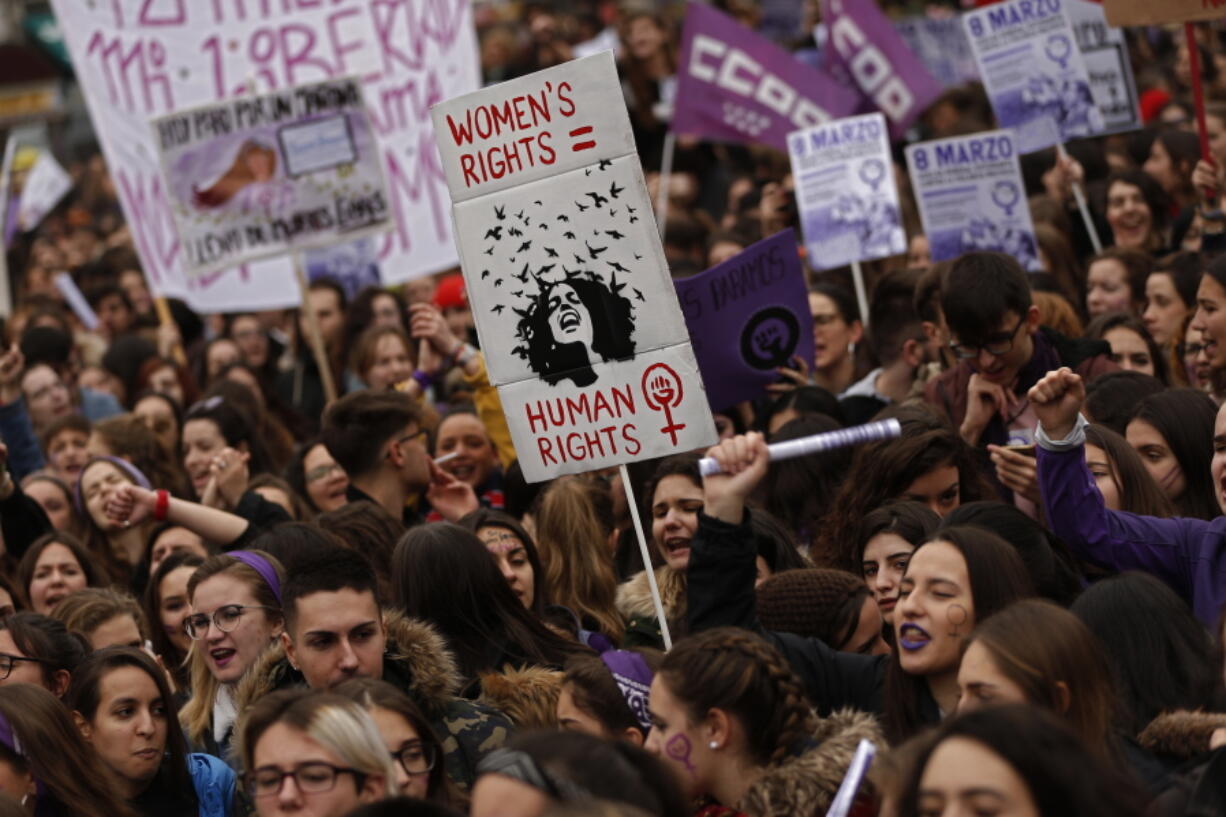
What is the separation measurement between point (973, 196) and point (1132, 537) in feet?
14.6

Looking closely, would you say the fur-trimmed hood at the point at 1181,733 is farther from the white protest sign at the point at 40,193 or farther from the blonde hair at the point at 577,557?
the white protest sign at the point at 40,193

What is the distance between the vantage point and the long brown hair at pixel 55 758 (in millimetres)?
5098

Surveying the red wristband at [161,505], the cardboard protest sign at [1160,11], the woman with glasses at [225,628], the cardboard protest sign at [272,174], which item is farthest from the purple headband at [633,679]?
the cardboard protest sign at [272,174]

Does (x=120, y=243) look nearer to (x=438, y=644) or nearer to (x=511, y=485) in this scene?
(x=511, y=485)

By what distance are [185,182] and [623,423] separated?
18.5 feet

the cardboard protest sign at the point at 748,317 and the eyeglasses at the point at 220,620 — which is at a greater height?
the cardboard protest sign at the point at 748,317

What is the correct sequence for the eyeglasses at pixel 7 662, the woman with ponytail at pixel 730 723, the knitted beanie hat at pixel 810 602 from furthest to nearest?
the eyeglasses at pixel 7 662, the knitted beanie hat at pixel 810 602, the woman with ponytail at pixel 730 723

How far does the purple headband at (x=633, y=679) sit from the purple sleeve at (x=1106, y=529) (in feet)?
4.08

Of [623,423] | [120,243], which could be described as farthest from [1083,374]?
[120,243]

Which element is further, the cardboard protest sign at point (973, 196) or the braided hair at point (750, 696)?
the cardboard protest sign at point (973, 196)

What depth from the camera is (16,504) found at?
848cm

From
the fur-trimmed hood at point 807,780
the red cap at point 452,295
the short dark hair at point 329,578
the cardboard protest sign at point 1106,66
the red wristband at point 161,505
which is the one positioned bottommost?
the fur-trimmed hood at point 807,780

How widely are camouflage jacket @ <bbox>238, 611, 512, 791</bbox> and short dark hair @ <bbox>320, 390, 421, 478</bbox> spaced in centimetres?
245

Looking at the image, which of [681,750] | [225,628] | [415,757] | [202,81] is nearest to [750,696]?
[681,750]
